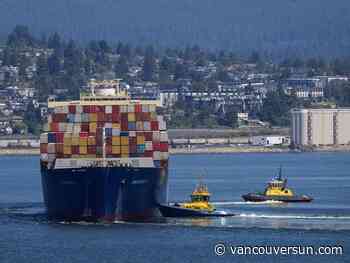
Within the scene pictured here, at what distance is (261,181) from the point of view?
365 ft

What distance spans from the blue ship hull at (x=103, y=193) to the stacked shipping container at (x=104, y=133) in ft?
3.35

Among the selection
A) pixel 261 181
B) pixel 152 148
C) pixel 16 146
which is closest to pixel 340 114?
pixel 16 146

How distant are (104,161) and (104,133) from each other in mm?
1520

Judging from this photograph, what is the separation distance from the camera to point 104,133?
76.9 meters

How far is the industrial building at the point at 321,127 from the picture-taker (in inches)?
7648

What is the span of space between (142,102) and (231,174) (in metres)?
41.5

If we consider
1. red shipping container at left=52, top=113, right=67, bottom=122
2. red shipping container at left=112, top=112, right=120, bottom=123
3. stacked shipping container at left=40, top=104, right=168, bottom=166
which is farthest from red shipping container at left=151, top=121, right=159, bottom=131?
red shipping container at left=52, top=113, right=67, bottom=122

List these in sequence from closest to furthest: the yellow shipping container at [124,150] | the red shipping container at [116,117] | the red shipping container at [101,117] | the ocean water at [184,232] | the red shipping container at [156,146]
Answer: the ocean water at [184,232]
the yellow shipping container at [124,150]
the red shipping container at [156,146]
the red shipping container at [116,117]
the red shipping container at [101,117]

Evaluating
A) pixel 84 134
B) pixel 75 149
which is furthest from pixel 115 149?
pixel 84 134

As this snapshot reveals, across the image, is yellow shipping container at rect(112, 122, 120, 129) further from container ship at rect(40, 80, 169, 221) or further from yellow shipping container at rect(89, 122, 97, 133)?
yellow shipping container at rect(89, 122, 97, 133)

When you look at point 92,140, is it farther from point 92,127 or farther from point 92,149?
point 92,127

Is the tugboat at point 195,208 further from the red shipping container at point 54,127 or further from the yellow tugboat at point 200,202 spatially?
the red shipping container at point 54,127

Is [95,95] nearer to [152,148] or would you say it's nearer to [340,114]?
[152,148]

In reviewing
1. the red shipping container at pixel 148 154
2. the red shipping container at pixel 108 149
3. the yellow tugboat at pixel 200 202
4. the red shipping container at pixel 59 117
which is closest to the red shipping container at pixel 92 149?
the red shipping container at pixel 108 149
